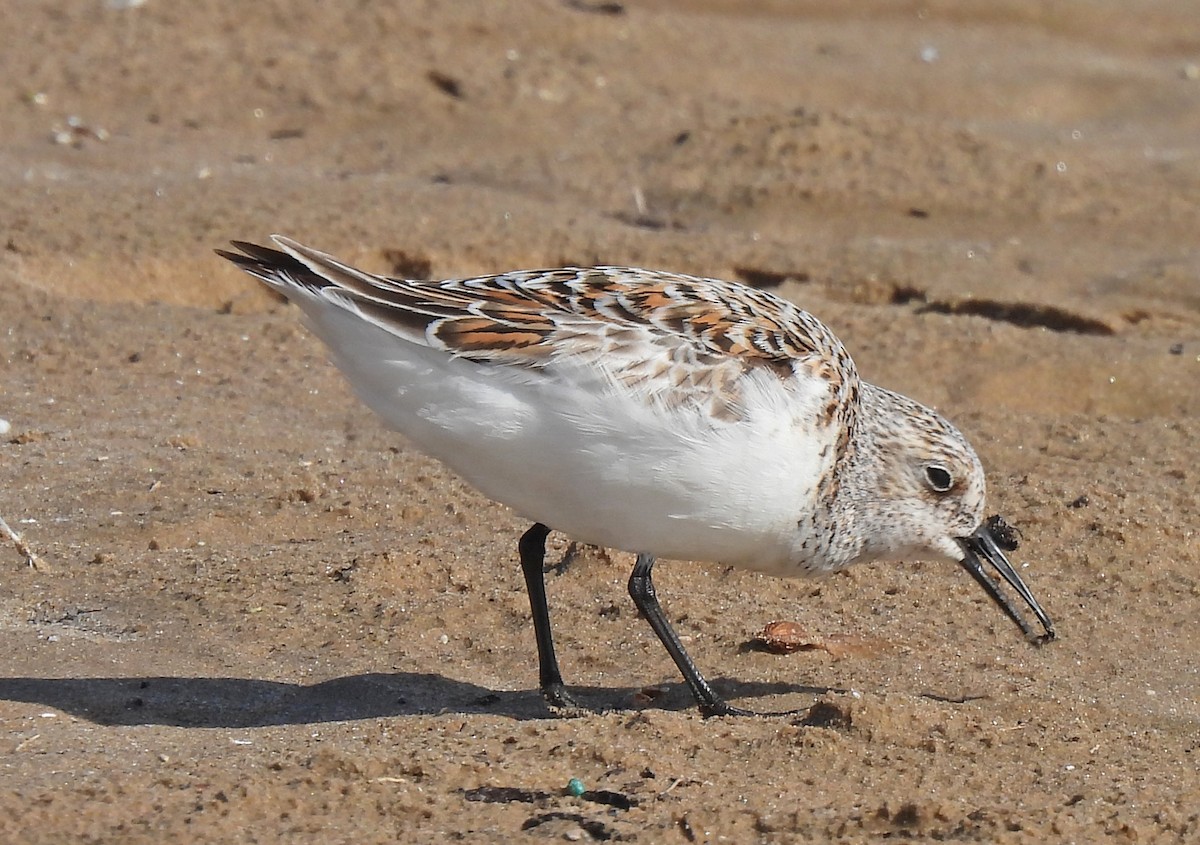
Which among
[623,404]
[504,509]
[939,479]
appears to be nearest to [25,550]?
A: [504,509]

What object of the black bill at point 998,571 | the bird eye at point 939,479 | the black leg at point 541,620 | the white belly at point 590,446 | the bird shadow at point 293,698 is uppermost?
the white belly at point 590,446

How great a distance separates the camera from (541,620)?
5676mm

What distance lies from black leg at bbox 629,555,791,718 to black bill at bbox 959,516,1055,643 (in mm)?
995

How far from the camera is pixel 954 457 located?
5828 millimetres

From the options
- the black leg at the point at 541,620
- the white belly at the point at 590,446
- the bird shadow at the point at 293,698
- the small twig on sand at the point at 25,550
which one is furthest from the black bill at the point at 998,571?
the small twig on sand at the point at 25,550

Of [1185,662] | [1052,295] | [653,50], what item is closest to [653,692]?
[1185,662]

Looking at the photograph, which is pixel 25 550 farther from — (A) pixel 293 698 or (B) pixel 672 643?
(B) pixel 672 643

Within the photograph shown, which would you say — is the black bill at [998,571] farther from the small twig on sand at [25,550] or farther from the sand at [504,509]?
the small twig on sand at [25,550]

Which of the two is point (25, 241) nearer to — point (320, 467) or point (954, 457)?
point (320, 467)

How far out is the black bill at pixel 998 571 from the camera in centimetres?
589

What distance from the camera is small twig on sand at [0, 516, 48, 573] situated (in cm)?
601

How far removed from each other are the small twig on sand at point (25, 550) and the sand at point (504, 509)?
0.21ft

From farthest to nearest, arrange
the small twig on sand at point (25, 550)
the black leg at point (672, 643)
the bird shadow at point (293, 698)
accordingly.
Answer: the small twig on sand at point (25, 550) < the black leg at point (672, 643) < the bird shadow at point (293, 698)

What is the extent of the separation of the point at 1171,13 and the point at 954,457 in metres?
10.3
